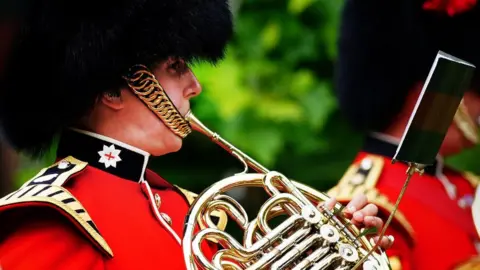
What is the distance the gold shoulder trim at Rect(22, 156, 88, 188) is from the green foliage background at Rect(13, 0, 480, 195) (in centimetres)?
211

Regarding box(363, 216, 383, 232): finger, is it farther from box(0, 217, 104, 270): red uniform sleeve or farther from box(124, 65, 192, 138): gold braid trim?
box(0, 217, 104, 270): red uniform sleeve

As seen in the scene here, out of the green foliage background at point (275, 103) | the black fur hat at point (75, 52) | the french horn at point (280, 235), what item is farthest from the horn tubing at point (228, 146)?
the green foliage background at point (275, 103)

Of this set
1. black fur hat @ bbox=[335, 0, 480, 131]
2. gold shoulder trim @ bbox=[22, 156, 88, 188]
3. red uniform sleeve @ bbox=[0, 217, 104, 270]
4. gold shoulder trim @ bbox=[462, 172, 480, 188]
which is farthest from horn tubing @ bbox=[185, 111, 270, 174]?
gold shoulder trim @ bbox=[462, 172, 480, 188]

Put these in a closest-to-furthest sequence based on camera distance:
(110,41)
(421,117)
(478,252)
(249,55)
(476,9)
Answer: (421,117) → (110,41) → (478,252) → (476,9) → (249,55)

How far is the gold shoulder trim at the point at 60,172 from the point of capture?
7.41 ft

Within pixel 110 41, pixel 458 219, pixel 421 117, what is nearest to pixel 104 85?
pixel 110 41

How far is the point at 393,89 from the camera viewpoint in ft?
11.1

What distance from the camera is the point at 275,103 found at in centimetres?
459

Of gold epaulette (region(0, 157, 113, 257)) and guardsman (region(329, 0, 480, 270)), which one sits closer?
gold epaulette (region(0, 157, 113, 257))

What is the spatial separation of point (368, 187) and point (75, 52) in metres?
1.10

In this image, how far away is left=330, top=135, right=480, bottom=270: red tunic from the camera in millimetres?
2957

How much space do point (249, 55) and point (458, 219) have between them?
179 centimetres

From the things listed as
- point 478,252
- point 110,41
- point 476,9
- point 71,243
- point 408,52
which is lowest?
point 71,243

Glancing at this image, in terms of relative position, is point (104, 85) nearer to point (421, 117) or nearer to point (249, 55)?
point (421, 117)
